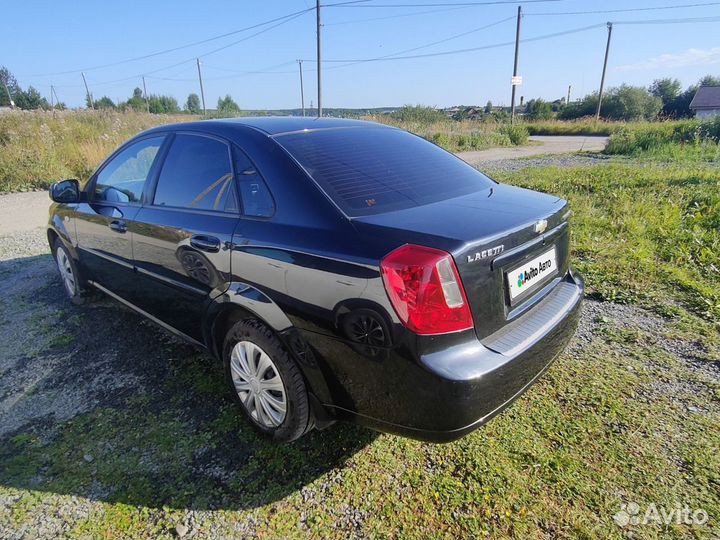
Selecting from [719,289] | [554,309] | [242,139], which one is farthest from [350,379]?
[719,289]

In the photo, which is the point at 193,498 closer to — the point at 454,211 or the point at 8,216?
the point at 454,211

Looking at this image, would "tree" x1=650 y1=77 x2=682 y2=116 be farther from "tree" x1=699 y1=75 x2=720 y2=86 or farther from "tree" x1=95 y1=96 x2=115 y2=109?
"tree" x1=95 y1=96 x2=115 y2=109

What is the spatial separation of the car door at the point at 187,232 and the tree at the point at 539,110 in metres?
→ 42.5

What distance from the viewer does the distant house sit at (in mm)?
43062

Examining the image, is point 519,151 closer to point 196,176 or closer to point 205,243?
point 196,176

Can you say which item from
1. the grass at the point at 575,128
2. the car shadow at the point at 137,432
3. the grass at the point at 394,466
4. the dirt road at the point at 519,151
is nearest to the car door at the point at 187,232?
the car shadow at the point at 137,432

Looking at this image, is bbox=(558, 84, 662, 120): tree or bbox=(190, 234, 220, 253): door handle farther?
bbox=(558, 84, 662, 120): tree

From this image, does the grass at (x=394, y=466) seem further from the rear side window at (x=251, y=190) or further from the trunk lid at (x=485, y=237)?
the rear side window at (x=251, y=190)

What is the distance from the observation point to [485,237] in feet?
5.74

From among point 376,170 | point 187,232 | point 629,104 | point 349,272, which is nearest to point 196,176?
point 187,232

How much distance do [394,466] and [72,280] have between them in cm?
360

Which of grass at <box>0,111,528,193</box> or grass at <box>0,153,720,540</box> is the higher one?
grass at <box>0,111,528,193</box>

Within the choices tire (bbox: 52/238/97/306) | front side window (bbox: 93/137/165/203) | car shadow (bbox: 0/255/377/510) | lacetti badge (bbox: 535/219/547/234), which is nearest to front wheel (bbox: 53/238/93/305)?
tire (bbox: 52/238/97/306)

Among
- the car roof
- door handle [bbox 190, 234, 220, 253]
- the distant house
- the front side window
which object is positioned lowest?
door handle [bbox 190, 234, 220, 253]
